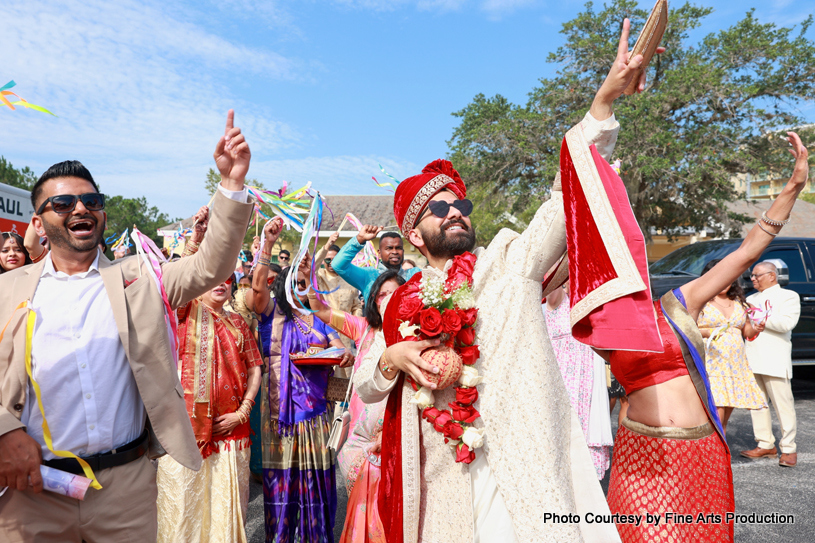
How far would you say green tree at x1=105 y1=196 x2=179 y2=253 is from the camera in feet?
102

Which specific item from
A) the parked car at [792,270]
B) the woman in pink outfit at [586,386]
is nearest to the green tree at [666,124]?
the parked car at [792,270]

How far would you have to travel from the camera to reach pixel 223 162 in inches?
82.3

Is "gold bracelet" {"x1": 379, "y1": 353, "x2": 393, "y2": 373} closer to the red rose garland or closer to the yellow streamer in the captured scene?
the red rose garland

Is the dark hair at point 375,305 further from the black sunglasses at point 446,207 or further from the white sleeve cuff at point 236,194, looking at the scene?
the white sleeve cuff at point 236,194

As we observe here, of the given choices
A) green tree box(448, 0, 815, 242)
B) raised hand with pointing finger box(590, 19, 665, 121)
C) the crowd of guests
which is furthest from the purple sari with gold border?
green tree box(448, 0, 815, 242)

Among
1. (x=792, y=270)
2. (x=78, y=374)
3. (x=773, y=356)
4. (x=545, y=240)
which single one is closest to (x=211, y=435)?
(x=78, y=374)

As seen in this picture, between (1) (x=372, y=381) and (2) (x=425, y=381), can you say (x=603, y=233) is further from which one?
(1) (x=372, y=381)

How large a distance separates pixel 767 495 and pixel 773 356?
193 centimetres

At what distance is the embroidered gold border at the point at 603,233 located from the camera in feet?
6.18

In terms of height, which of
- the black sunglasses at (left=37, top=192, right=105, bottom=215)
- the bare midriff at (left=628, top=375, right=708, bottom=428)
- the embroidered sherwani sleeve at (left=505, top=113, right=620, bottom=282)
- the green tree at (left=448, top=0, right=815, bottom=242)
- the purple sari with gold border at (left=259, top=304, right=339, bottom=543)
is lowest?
the purple sari with gold border at (left=259, top=304, right=339, bottom=543)

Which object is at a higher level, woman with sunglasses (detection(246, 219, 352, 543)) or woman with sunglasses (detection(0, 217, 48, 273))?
woman with sunglasses (detection(0, 217, 48, 273))

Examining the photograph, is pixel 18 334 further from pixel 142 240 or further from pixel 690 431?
pixel 690 431

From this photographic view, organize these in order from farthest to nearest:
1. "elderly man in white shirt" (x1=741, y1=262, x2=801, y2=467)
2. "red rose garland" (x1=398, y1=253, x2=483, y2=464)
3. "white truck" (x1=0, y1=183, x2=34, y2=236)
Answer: "white truck" (x1=0, y1=183, x2=34, y2=236) < "elderly man in white shirt" (x1=741, y1=262, x2=801, y2=467) < "red rose garland" (x1=398, y1=253, x2=483, y2=464)

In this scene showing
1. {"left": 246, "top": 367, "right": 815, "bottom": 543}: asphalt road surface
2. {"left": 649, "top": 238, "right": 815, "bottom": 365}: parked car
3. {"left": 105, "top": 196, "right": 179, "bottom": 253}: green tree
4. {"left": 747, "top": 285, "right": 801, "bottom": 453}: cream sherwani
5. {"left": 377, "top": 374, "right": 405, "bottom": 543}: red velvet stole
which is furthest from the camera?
{"left": 105, "top": 196, "right": 179, "bottom": 253}: green tree
